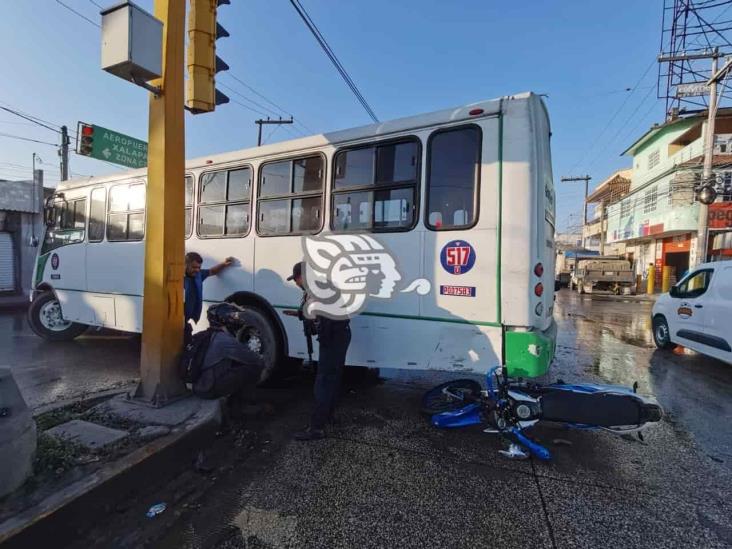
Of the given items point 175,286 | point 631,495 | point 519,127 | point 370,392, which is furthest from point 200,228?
point 631,495

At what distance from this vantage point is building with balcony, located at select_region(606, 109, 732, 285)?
19734 mm

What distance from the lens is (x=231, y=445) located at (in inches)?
137

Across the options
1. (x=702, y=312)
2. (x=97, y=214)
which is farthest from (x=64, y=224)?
(x=702, y=312)

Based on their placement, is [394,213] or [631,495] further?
[394,213]

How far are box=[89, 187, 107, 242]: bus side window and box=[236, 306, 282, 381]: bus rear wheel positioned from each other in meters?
3.58

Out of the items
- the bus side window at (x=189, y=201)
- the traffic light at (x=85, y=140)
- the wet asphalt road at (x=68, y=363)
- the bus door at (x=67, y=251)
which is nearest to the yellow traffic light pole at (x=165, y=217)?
the wet asphalt road at (x=68, y=363)

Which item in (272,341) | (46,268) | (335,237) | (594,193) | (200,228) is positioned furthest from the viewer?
(594,193)

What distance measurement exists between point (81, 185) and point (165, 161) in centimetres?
467

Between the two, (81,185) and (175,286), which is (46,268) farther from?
(175,286)

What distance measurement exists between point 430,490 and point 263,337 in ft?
9.10

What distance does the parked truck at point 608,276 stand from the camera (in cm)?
2197

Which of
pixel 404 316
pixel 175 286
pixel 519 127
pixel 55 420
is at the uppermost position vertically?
pixel 519 127

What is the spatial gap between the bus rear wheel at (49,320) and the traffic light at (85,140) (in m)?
6.13

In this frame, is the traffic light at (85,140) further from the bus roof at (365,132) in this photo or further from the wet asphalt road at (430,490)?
→ the wet asphalt road at (430,490)
